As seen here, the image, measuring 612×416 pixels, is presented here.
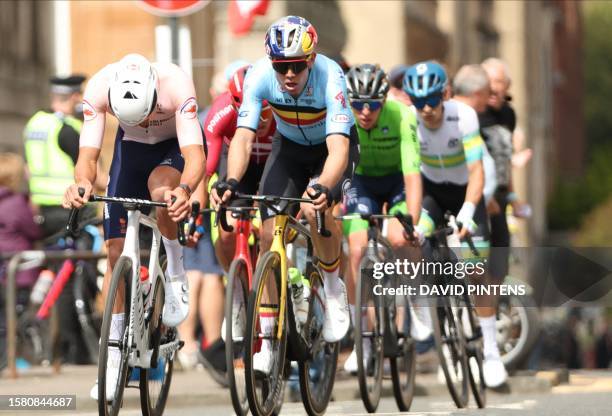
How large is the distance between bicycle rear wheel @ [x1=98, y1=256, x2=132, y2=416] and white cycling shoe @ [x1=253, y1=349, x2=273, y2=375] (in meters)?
0.71

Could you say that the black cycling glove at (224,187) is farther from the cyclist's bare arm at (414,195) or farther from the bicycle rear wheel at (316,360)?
the cyclist's bare arm at (414,195)

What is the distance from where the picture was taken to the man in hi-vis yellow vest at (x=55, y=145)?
14211 millimetres

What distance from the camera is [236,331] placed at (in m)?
9.55

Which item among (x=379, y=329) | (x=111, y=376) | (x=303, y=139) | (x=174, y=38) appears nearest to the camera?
(x=111, y=376)

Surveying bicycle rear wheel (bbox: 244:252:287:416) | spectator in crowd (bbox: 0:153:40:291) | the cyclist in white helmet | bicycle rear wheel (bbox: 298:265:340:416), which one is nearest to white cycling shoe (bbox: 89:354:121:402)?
the cyclist in white helmet

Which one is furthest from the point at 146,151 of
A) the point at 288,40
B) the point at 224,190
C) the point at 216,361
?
the point at 216,361

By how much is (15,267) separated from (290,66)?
5319mm

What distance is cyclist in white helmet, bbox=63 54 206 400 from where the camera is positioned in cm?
930

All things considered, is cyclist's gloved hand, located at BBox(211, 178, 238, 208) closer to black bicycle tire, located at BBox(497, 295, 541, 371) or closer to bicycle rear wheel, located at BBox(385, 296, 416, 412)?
bicycle rear wheel, located at BBox(385, 296, 416, 412)

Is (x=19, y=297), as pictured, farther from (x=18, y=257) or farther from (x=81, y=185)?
(x=81, y=185)

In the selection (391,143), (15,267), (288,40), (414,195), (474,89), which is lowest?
(15,267)

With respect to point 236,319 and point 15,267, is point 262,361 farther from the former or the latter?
point 15,267

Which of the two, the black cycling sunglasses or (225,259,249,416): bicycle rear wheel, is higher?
the black cycling sunglasses

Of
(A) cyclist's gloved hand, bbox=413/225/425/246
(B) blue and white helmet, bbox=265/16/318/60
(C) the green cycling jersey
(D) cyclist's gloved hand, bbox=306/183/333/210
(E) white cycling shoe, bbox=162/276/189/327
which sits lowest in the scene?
(E) white cycling shoe, bbox=162/276/189/327
